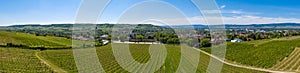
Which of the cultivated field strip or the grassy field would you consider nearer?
the cultivated field strip

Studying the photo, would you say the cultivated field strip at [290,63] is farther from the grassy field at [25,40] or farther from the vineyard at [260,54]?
the grassy field at [25,40]

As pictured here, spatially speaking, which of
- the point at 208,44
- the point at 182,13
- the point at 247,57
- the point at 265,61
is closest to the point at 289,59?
the point at 265,61

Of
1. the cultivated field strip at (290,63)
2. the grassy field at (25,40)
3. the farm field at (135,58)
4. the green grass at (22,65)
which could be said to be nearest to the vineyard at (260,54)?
the cultivated field strip at (290,63)

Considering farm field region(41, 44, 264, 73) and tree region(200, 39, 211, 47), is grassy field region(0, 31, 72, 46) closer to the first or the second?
farm field region(41, 44, 264, 73)

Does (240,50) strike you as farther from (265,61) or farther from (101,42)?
(101,42)

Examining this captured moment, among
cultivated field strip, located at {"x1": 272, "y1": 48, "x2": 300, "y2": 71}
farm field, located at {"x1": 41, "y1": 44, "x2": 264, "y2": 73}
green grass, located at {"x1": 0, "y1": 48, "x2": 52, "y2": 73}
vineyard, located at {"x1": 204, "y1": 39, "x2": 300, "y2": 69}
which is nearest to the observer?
green grass, located at {"x1": 0, "y1": 48, "x2": 52, "y2": 73}

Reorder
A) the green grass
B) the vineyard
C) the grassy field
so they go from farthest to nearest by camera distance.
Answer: the grassy field
the vineyard
the green grass

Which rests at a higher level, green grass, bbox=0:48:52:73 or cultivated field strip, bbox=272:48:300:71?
green grass, bbox=0:48:52:73

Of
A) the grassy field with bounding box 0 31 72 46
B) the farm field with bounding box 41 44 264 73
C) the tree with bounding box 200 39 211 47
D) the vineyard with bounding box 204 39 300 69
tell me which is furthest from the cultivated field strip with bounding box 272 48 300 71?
the grassy field with bounding box 0 31 72 46
